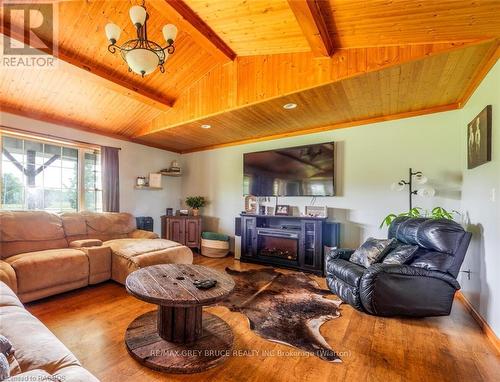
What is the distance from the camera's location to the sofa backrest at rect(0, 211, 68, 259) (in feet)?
9.82

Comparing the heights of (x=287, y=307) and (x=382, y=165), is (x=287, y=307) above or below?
below

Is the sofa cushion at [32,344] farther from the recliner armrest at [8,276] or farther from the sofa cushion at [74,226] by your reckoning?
the sofa cushion at [74,226]

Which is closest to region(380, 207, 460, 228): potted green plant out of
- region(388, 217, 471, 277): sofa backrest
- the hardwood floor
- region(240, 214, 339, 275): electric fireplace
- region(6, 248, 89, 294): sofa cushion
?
region(388, 217, 471, 277): sofa backrest

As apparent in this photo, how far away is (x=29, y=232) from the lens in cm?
315

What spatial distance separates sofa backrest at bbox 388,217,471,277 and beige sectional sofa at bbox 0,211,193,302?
114 inches

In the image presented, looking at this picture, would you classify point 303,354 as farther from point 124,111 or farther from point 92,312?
point 124,111

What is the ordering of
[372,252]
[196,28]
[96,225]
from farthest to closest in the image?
[96,225] → [372,252] → [196,28]

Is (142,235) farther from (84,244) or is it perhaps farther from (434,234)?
(434,234)

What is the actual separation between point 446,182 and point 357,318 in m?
2.26

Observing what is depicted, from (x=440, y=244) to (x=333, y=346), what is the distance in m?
1.43

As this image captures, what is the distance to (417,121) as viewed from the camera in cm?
351

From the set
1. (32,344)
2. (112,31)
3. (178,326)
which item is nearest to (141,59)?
(112,31)

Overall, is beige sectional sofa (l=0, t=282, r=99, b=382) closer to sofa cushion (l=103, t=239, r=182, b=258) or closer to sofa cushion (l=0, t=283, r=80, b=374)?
sofa cushion (l=0, t=283, r=80, b=374)

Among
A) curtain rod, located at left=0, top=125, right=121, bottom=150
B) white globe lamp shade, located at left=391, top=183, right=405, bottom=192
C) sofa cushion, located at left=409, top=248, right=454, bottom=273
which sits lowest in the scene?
sofa cushion, located at left=409, top=248, right=454, bottom=273
